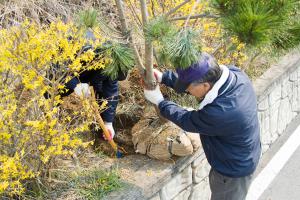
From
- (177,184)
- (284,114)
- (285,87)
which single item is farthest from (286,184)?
(177,184)

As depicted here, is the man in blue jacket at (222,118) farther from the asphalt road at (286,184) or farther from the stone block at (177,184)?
the asphalt road at (286,184)

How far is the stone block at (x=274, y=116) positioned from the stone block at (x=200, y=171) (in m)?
1.25

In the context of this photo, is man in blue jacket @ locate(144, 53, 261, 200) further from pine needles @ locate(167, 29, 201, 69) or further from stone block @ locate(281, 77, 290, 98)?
stone block @ locate(281, 77, 290, 98)

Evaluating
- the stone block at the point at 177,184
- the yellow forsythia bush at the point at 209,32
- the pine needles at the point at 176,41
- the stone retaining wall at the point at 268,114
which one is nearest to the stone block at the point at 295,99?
the stone retaining wall at the point at 268,114

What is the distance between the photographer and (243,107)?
2777 mm

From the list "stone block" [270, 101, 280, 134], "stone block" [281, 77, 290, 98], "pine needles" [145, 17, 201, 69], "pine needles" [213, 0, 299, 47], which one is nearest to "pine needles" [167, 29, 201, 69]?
"pine needles" [145, 17, 201, 69]

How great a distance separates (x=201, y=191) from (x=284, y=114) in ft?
5.81

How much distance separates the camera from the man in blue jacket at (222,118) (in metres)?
2.71

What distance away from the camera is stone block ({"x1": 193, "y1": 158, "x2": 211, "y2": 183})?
3.54 metres

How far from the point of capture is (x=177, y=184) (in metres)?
3.33

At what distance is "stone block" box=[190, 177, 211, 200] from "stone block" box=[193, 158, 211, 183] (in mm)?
57

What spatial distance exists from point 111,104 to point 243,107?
4.28 feet

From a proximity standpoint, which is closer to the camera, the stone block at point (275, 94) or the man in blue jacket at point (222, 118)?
the man in blue jacket at point (222, 118)

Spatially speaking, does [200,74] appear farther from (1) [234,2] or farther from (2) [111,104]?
(2) [111,104]
